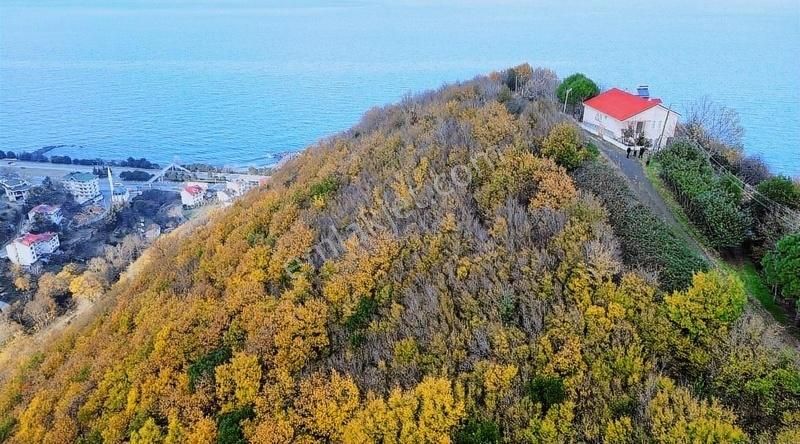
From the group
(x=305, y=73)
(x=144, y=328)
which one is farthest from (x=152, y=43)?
(x=144, y=328)

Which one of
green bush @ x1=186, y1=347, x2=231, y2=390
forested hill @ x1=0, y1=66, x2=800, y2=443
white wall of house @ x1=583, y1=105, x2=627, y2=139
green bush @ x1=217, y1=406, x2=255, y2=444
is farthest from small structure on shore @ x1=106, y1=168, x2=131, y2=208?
green bush @ x1=217, y1=406, x2=255, y2=444

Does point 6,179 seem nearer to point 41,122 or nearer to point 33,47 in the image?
point 41,122

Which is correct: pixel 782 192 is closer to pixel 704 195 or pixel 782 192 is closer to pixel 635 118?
pixel 704 195

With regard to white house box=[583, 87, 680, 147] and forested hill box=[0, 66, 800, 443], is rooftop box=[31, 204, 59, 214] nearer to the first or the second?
forested hill box=[0, 66, 800, 443]

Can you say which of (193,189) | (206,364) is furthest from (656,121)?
(193,189)

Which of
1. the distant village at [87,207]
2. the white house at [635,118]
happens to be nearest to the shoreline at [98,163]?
the distant village at [87,207]

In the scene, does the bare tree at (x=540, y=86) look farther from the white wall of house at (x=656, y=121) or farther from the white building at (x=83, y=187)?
the white building at (x=83, y=187)
